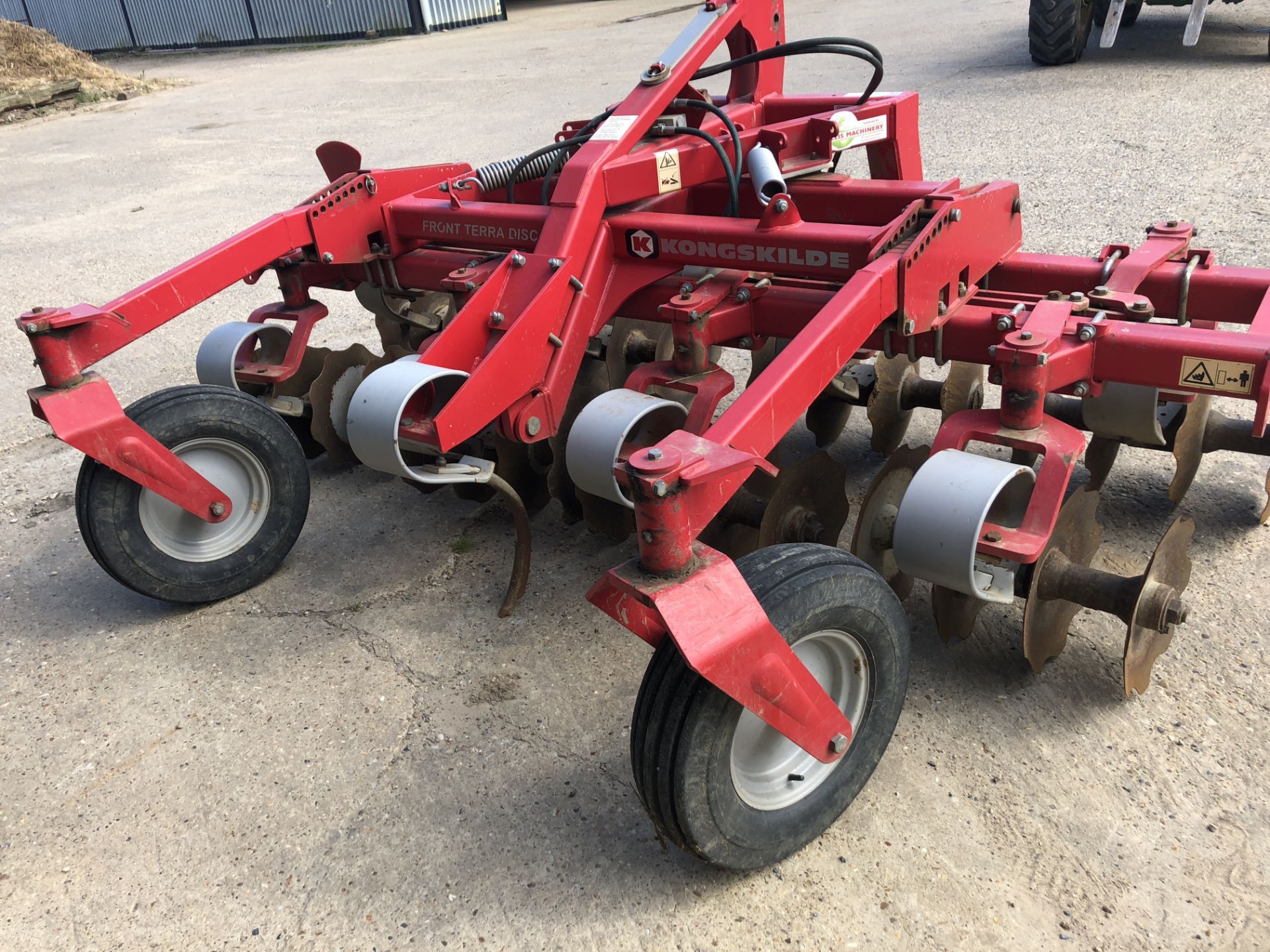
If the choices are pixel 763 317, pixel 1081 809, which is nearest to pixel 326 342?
pixel 763 317

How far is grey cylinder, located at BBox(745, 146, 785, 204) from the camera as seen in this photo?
256 cm

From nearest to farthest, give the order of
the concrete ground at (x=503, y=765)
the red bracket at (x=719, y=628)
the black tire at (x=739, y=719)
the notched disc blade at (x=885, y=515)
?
the red bracket at (x=719, y=628) → the black tire at (x=739, y=719) → the concrete ground at (x=503, y=765) → the notched disc blade at (x=885, y=515)

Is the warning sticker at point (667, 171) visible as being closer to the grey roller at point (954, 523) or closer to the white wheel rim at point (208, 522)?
the grey roller at point (954, 523)

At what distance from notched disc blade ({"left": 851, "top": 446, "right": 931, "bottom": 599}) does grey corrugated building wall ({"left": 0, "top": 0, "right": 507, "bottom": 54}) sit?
1499 centimetres

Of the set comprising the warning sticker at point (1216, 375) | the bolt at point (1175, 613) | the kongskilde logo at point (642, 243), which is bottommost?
the bolt at point (1175, 613)

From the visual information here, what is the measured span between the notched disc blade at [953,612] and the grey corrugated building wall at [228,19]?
1526 cm

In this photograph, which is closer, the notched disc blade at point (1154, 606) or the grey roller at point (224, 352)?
the notched disc blade at point (1154, 606)

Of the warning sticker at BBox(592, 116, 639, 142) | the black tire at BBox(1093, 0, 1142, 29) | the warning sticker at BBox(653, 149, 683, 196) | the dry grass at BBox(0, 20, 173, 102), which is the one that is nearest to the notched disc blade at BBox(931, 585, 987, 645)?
the warning sticker at BBox(653, 149, 683, 196)

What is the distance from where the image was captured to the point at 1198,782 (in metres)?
2.00

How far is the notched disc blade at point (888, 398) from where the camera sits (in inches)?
125

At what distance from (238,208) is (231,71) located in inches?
337

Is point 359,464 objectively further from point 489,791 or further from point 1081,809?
point 1081,809

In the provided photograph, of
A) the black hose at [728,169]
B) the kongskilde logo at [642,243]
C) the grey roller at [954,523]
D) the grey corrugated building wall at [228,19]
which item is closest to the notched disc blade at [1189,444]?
the grey roller at [954,523]

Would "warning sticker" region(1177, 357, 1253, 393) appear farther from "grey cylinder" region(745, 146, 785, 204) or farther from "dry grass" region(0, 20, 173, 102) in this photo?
"dry grass" region(0, 20, 173, 102)
